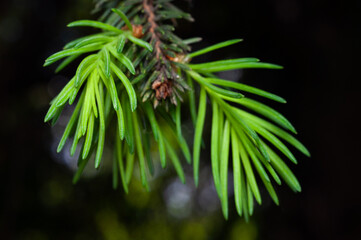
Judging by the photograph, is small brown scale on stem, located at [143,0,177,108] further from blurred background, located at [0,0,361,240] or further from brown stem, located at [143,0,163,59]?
blurred background, located at [0,0,361,240]

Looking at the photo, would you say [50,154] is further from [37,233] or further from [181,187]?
[181,187]

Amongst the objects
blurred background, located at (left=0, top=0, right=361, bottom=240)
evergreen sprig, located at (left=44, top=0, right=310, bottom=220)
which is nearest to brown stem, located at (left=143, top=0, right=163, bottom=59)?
evergreen sprig, located at (left=44, top=0, right=310, bottom=220)

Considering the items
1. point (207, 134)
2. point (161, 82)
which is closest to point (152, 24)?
point (161, 82)

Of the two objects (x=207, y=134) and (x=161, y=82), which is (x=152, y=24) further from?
(x=207, y=134)

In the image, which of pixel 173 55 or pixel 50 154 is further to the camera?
pixel 50 154

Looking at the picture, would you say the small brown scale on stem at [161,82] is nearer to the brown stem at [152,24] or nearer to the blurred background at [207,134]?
the brown stem at [152,24]

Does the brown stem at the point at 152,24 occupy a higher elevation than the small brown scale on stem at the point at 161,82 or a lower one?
higher

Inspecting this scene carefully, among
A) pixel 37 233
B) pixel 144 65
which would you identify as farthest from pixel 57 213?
pixel 144 65

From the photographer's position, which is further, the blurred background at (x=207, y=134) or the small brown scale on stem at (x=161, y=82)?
the blurred background at (x=207, y=134)

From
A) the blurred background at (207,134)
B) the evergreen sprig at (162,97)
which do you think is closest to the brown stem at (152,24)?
the evergreen sprig at (162,97)
